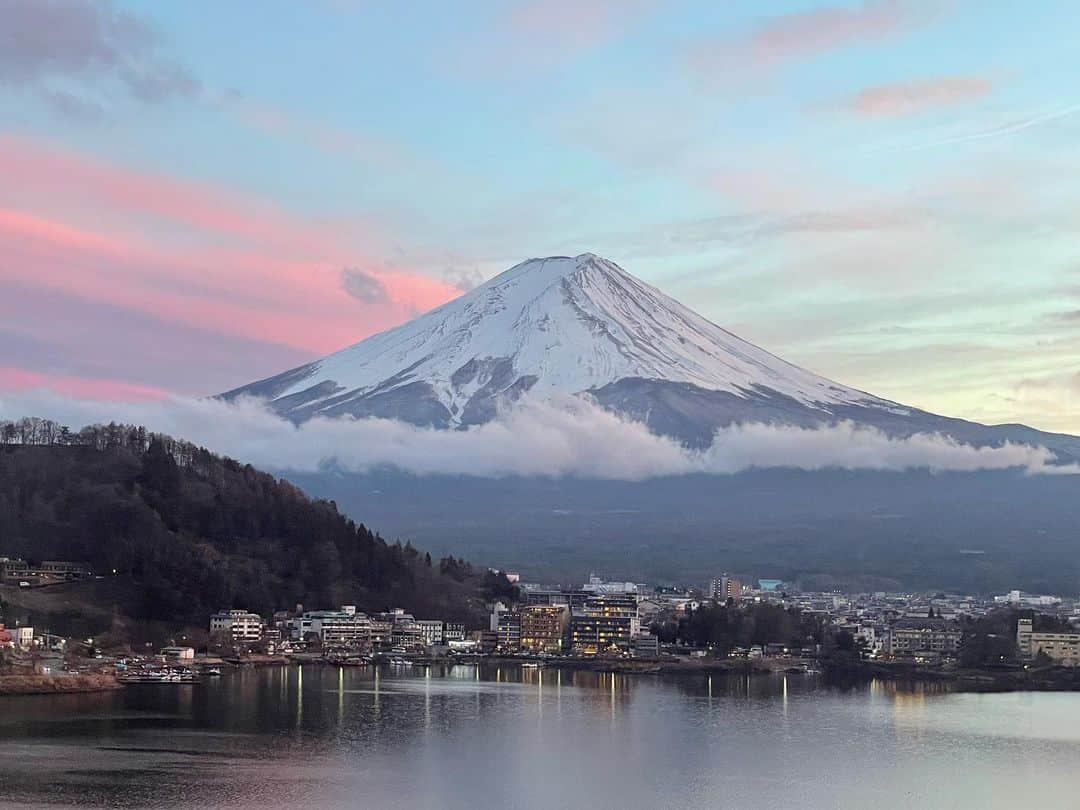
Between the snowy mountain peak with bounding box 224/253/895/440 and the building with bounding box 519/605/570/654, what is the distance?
35690mm

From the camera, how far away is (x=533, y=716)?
79.0ft

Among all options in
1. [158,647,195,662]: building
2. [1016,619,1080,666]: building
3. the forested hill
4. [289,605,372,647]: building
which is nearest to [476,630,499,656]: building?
the forested hill

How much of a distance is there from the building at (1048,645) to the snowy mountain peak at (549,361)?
40.9 metres

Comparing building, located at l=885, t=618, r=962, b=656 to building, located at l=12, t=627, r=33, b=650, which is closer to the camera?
building, located at l=12, t=627, r=33, b=650

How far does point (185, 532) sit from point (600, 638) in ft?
35.9

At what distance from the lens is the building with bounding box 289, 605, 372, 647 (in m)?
38.2

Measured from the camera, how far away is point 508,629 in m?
43.5

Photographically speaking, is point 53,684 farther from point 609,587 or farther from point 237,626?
point 609,587

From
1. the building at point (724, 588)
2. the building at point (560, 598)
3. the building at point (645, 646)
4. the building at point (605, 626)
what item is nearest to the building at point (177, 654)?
the building at point (645, 646)

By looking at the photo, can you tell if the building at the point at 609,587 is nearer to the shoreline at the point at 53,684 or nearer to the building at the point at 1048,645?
the building at the point at 1048,645

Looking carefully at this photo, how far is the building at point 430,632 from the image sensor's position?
4110 centimetres

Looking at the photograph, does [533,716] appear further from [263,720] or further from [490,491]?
[490,491]

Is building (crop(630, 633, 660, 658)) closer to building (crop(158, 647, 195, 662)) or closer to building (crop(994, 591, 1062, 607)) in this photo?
building (crop(158, 647, 195, 662))

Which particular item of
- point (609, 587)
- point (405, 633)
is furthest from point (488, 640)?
point (609, 587)
